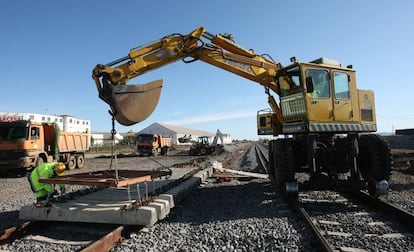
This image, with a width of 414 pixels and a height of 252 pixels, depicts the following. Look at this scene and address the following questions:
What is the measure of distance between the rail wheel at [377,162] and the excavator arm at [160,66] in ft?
8.50

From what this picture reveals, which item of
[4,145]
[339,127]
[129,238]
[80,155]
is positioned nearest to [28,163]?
[4,145]

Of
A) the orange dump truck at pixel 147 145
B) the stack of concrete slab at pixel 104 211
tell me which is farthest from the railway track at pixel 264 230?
the orange dump truck at pixel 147 145

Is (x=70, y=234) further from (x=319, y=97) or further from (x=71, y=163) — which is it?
(x=71, y=163)

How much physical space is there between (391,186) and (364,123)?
3123mm

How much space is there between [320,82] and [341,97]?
650 mm

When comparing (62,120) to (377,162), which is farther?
(62,120)

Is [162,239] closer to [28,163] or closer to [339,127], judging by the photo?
[339,127]

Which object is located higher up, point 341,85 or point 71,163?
point 341,85

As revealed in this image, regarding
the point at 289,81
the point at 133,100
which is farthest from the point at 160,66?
the point at 289,81

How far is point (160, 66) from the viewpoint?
8.16m

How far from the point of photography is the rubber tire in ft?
23.9

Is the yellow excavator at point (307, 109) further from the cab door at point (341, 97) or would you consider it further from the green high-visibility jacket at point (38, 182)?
the green high-visibility jacket at point (38, 182)

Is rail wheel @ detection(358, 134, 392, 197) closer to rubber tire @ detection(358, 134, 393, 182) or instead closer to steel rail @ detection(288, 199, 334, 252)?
rubber tire @ detection(358, 134, 393, 182)

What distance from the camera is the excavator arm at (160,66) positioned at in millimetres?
6891
